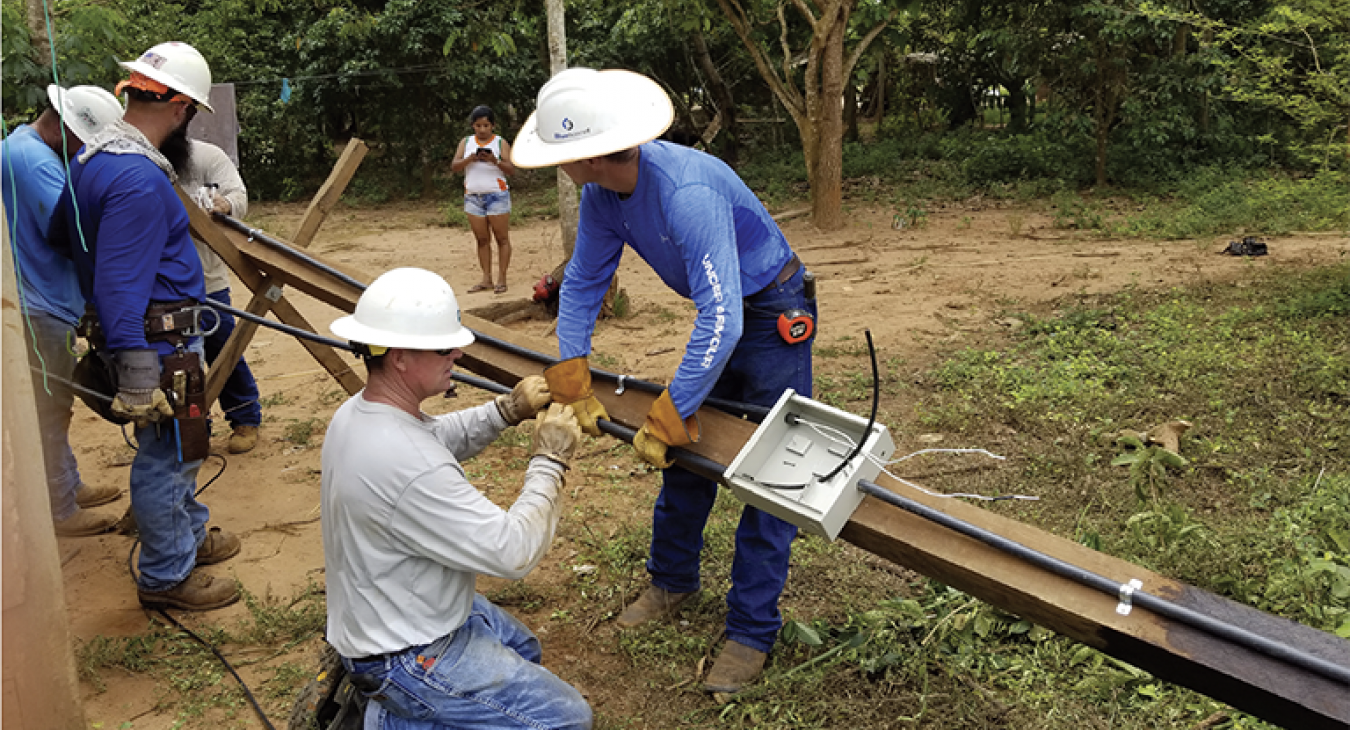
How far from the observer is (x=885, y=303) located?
8.60 metres

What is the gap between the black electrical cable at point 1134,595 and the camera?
192 centimetres

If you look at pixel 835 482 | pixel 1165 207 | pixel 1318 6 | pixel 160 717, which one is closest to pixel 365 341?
pixel 835 482

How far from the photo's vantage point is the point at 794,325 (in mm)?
3316

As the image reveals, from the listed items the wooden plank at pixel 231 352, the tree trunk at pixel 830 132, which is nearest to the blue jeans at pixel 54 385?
the wooden plank at pixel 231 352

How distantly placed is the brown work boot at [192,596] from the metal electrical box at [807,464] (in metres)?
2.69

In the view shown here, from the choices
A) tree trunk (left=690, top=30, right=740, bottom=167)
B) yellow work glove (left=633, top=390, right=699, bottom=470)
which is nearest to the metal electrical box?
yellow work glove (left=633, top=390, right=699, bottom=470)

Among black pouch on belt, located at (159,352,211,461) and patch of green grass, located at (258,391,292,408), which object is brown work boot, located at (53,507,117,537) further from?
patch of green grass, located at (258,391,292,408)

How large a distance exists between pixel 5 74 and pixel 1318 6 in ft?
30.9

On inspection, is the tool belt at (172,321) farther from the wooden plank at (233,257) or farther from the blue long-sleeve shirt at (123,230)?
the wooden plank at (233,257)

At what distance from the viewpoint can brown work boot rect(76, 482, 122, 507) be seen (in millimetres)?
5199

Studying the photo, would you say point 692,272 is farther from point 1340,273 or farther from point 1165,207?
point 1165,207

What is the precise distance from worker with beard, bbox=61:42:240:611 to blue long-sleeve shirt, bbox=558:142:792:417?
5.44 feet

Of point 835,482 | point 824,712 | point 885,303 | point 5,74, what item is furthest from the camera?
point 885,303

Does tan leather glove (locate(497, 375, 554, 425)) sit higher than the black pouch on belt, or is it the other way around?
tan leather glove (locate(497, 375, 554, 425))
